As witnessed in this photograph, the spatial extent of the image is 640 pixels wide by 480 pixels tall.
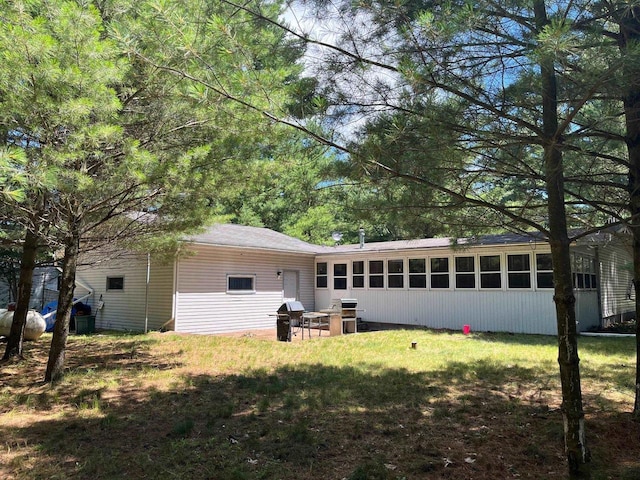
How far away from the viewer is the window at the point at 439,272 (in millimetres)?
13992

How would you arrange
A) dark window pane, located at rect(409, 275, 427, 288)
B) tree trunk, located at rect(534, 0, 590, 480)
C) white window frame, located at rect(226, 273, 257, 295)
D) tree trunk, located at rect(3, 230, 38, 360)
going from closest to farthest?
tree trunk, located at rect(534, 0, 590, 480), tree trunk, located at rect(3, 230, 38, 360), white window frame, located at rect(226, 273, 257, 295), dark window pane, located at rect(409, 275, 427, 288)

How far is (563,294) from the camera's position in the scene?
3.53m

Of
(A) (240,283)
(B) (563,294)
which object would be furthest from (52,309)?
(B) (563,294)

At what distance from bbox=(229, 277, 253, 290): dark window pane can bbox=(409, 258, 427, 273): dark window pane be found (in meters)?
5.43

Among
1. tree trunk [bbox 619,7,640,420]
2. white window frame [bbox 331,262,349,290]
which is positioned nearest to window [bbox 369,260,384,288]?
white window frame [bbox 331,262,349,290]

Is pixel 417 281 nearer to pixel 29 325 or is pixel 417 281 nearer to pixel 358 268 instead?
pixel 358 268

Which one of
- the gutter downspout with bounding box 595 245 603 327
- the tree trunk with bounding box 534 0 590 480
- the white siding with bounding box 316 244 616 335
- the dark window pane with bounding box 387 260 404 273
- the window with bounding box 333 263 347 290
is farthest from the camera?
the window with bounding box 333 263 347 290

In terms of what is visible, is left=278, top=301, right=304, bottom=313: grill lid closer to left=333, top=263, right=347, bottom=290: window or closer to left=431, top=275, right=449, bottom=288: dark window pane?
left=431, top=275, right=449, bottom=288: dark window pane

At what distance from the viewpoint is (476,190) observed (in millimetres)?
5086

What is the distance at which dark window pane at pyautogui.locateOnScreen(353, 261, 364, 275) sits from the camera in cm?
1608

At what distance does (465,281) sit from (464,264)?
53 centimetres

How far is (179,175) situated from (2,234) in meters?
5.36

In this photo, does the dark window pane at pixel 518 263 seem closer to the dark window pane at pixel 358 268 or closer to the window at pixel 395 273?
the window at pixel 395 273

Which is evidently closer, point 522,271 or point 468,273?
point 522,271
